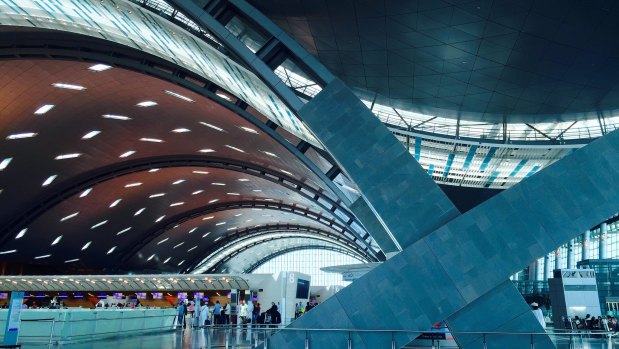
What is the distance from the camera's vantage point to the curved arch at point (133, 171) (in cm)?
4244

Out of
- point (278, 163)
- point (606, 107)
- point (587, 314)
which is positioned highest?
point (278, 163)

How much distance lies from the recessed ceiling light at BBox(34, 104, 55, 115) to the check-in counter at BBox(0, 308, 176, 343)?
12.9 m

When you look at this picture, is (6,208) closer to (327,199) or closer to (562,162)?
(327,199)

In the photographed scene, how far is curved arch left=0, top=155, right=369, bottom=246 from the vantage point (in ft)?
139

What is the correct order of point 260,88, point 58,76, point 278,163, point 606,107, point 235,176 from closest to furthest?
point 606,107 < point 260,88 < point 58,76 < point 278,163 < point 235,176

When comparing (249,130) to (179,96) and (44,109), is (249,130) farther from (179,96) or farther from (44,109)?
(44,109)

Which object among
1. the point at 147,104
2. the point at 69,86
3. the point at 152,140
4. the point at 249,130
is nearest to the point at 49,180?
the point at 152,140

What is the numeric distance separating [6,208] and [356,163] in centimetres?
3802

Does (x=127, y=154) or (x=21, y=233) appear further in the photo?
(x=21, y=233)

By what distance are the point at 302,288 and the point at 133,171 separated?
58.0 feet

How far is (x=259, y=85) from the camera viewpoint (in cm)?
2006

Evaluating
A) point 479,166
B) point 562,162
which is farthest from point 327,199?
point 562,162

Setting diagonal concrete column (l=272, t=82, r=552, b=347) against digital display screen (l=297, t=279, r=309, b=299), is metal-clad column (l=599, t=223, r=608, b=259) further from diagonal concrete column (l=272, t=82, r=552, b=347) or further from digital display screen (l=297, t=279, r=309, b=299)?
diagonal concrete column (l=272, t=82, r=552, b=347)

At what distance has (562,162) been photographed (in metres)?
11.9
